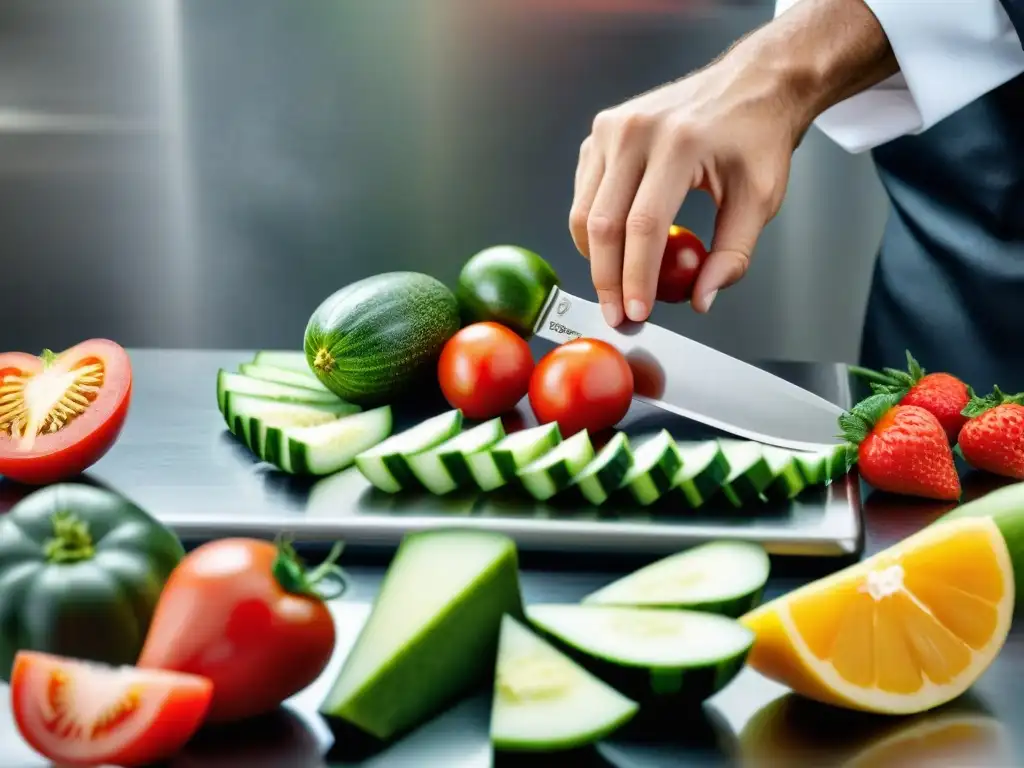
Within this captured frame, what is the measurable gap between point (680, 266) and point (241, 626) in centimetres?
92

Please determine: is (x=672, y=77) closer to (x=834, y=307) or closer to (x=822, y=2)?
(x=834, y=307)

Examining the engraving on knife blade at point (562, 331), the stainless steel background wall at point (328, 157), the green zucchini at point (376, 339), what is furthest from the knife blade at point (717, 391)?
the stainless steel background wall at point (328, 157)

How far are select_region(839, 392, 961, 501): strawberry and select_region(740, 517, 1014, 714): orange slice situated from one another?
41 cm

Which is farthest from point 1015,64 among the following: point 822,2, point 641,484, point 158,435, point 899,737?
point 158,435

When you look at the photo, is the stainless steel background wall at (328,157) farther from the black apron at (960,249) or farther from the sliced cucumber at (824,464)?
the sliced cucumber at (824,464)

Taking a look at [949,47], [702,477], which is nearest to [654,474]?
[702,477]

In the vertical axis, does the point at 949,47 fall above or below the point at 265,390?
above

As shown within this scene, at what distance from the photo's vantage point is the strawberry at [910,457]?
125 cm

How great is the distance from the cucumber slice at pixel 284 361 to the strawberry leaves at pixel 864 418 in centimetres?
79

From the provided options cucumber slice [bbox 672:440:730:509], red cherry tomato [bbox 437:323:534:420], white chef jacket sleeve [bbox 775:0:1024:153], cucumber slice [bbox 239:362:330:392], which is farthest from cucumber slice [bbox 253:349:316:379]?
white chef jacket sleeve [bbox 775:0:1024:153]

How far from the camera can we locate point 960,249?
5.98 feet

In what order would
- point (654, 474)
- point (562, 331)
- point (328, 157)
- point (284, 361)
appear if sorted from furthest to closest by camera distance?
point (328, 157), point (284, 361), point (562, 331), point (654, 474)

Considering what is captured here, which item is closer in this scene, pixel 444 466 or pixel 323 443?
pixel 444 466

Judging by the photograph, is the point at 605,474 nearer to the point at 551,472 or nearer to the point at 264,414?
the point at 551,472
